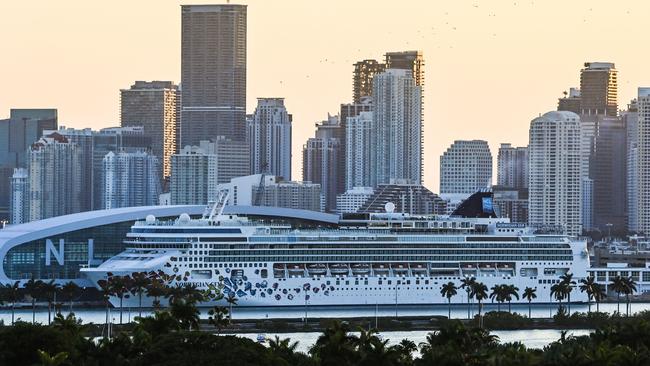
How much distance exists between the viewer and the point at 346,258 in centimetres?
9525

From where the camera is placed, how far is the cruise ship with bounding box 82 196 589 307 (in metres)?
93.2

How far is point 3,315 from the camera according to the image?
8844 centimetres

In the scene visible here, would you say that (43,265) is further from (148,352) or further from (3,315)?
(148,352)

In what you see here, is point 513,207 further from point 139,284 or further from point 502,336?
point 502,336

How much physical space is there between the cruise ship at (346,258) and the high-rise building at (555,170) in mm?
84104

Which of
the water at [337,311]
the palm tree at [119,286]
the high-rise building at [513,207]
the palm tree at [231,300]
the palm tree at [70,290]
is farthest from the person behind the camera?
the high-rise building at [513,207]

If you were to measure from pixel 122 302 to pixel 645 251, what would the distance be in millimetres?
34006

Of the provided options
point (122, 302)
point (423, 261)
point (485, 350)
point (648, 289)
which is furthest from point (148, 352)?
point (648, 289)

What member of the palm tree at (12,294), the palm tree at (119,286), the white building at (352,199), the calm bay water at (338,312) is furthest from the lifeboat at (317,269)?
the white building at (352,199)

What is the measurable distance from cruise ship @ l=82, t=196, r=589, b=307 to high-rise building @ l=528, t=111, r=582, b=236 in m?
84.1

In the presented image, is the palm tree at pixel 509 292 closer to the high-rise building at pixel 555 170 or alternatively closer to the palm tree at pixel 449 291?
the palm tree at pixel 449 291

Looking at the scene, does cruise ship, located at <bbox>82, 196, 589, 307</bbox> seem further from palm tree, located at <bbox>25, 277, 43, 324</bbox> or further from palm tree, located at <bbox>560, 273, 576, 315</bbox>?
palm tree, located at <bbox>25, 277, 43, 324</bbox>

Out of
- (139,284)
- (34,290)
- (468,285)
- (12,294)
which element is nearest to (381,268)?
(468,285)

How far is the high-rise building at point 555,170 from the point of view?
186 metres
